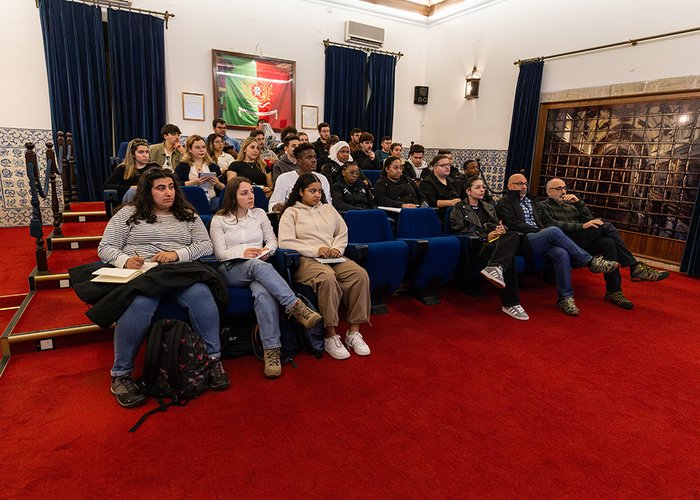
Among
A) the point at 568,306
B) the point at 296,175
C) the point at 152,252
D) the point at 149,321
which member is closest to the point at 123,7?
the point at 296,175

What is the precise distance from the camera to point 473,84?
7.38 meters

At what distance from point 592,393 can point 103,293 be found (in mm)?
2608

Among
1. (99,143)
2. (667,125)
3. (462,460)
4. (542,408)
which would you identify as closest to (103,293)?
(462,460)

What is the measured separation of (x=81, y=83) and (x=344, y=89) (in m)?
3.86

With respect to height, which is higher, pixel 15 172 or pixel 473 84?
pixel 473 84

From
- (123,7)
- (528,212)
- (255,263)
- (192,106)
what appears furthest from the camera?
(192,106)

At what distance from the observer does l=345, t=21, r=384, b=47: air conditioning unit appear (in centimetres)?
730

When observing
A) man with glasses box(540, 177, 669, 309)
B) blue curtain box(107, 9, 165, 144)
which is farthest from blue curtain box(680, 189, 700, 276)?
blue curtain box(107, 9, 165, 144)

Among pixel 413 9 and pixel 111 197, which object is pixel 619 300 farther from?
pixel 413 9

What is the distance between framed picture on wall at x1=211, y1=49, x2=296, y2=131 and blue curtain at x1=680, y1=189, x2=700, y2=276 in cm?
548

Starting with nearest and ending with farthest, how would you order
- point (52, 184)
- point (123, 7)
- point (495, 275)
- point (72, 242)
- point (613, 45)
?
1. point (495, 275)
2. point (72, 242)
3. point (52, 184)
4. point (613, 45)
5. point (123, 7)

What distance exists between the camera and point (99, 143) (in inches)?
231

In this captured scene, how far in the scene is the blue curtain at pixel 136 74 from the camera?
5.77 meters

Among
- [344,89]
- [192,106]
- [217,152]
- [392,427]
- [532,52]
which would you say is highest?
[532,52]
